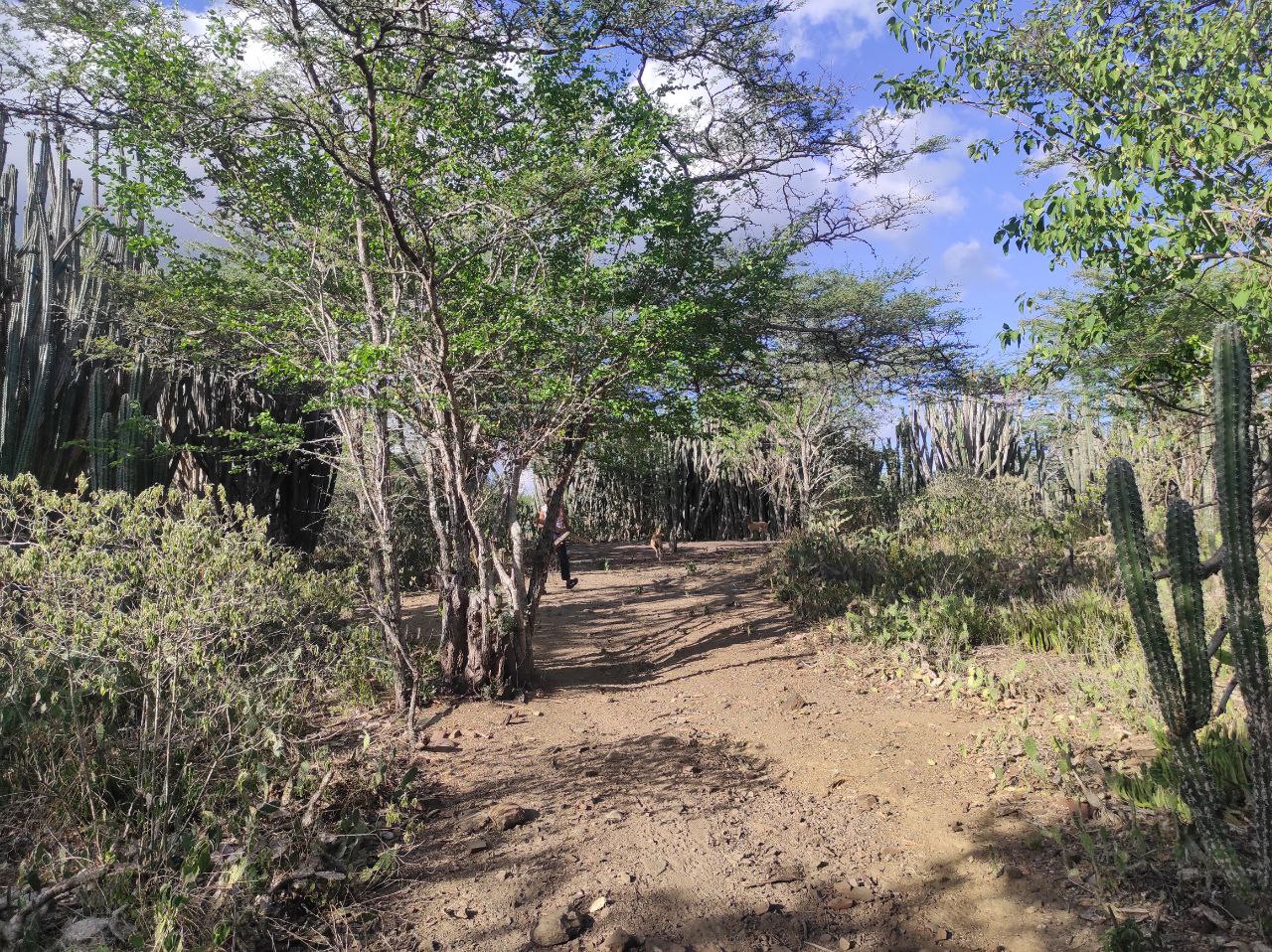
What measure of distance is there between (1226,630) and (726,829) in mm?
2301

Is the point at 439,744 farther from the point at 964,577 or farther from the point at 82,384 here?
the point at 82,384

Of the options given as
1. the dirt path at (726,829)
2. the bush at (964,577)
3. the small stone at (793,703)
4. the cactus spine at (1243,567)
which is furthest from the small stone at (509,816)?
the bush at (964,577)

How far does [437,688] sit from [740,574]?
5.89 metres

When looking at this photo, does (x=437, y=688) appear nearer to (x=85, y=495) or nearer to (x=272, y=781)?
(x=272, y=781)

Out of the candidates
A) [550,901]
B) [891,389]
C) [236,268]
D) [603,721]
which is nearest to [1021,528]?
[891,389]

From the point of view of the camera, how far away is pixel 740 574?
446 inches

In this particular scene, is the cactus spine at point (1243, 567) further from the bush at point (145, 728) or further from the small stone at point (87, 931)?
the small stone at point (87, 931)

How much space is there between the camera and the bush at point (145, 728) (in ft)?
10.7

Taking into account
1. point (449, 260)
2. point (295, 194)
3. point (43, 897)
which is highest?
point (295, 194)

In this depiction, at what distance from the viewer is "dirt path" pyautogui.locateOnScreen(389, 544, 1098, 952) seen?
327cm

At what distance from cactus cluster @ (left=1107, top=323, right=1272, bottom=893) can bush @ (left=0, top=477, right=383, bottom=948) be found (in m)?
3.52

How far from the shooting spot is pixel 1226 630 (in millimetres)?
3000

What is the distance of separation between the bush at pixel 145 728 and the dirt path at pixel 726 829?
0.74m

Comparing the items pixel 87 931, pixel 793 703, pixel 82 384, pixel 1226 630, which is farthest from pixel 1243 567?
pixel 82 384
